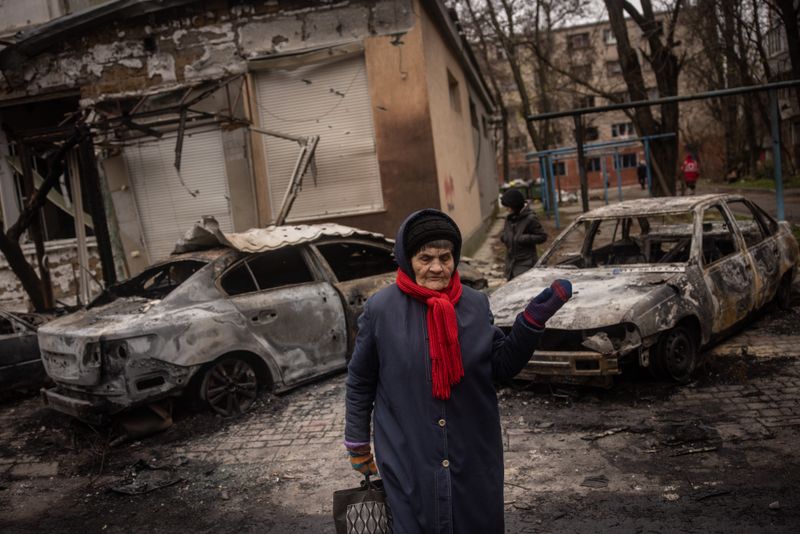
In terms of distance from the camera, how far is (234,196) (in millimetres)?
11617

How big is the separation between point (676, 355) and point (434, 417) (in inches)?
149

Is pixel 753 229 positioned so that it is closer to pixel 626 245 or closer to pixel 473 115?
pixel 626 245

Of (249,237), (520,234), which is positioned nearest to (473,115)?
(520,234)

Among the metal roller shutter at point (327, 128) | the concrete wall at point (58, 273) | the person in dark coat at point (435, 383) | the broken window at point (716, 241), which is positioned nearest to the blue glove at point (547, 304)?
the person in dark coat at point (435, 383)

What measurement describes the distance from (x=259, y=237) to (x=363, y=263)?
1434mm

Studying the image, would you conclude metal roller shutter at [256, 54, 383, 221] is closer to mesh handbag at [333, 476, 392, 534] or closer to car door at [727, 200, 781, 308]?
car door at [727, 200, 781, 308]

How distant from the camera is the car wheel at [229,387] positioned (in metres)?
5.82

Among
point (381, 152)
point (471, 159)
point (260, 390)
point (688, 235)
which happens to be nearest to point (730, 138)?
point (471, 159)

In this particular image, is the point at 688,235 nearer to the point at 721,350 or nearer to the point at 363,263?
the point at 721,350

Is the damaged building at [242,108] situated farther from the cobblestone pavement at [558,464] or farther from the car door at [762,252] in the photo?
the cobblestone pavement at [558,464]

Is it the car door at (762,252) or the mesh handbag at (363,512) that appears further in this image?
the car door at (762,252)

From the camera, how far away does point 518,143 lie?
54281mm

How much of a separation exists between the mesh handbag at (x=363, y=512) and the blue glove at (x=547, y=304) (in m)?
0.86

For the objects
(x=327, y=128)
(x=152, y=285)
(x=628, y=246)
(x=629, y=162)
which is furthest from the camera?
(x=629, y=162)
